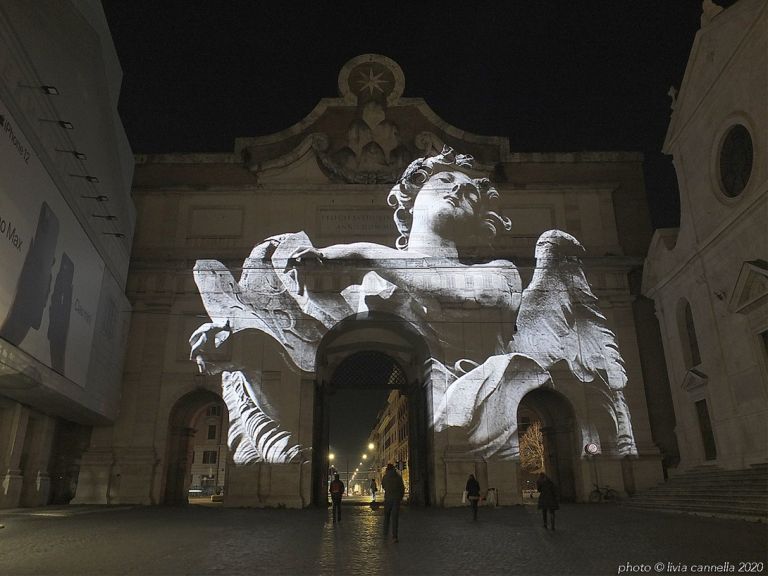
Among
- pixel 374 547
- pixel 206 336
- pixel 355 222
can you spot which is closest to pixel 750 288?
pixel 374 547

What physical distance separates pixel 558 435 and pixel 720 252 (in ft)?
32.3

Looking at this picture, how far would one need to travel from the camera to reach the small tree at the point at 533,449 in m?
46.1

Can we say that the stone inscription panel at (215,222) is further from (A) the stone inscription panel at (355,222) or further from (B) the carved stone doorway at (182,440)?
(B) the carved stone doorway at (182,440)

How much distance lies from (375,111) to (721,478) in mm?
19478

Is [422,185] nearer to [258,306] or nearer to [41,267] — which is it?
[258,306]

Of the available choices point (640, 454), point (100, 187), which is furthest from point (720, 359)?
point (100, 187)

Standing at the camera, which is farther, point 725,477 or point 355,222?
point 355,222

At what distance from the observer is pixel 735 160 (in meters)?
17.8

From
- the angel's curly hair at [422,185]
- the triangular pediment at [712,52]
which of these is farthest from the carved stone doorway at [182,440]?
the triangular pediment at [712,52]

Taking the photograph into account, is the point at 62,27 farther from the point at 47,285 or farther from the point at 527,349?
the point at 527,349

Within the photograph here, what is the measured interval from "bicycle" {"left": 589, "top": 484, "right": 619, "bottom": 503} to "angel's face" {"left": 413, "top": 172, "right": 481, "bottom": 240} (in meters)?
11.3

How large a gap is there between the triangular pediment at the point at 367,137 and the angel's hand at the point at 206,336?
722cm

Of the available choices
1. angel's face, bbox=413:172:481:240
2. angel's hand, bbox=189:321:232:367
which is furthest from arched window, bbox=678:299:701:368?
angel's hand, bbox=189:321:232:367

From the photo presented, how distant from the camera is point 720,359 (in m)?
18.1
